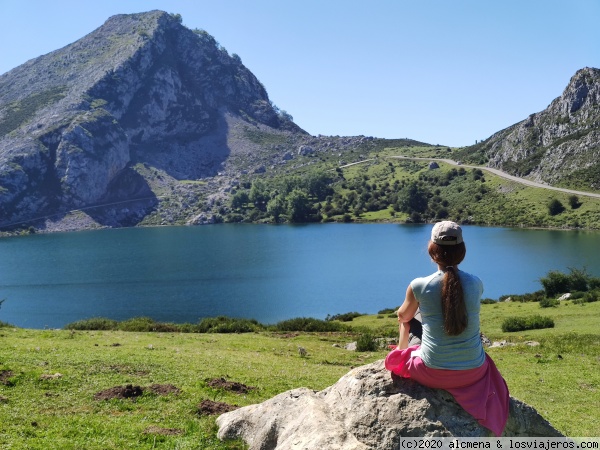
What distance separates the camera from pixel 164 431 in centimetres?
1273

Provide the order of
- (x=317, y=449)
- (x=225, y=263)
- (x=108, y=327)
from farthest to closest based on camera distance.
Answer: (x=225, y=263)
(x=108, y=327)
(x=317, y=449)

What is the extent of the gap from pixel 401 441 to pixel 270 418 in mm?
3213

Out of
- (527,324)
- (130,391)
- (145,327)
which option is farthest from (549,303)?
(130,391)

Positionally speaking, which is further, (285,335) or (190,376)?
(285,335)

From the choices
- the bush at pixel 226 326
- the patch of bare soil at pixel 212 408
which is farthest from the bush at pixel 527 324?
the patch of bare soil at pixel 212 408

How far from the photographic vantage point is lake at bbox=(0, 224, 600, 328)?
66125 millimetres

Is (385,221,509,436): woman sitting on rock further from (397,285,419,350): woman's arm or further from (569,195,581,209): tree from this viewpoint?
(569,195,581,209): tree

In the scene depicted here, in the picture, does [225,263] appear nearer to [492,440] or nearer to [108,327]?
[108,327]

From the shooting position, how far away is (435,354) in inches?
318

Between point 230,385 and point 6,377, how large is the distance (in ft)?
22.9

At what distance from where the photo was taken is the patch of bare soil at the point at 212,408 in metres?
13.9

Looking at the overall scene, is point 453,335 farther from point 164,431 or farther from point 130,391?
point 130,391

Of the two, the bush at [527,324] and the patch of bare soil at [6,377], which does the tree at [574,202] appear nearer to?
the bush at [527,324]

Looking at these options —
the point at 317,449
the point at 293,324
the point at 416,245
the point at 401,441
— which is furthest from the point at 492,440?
the point at 416,245
